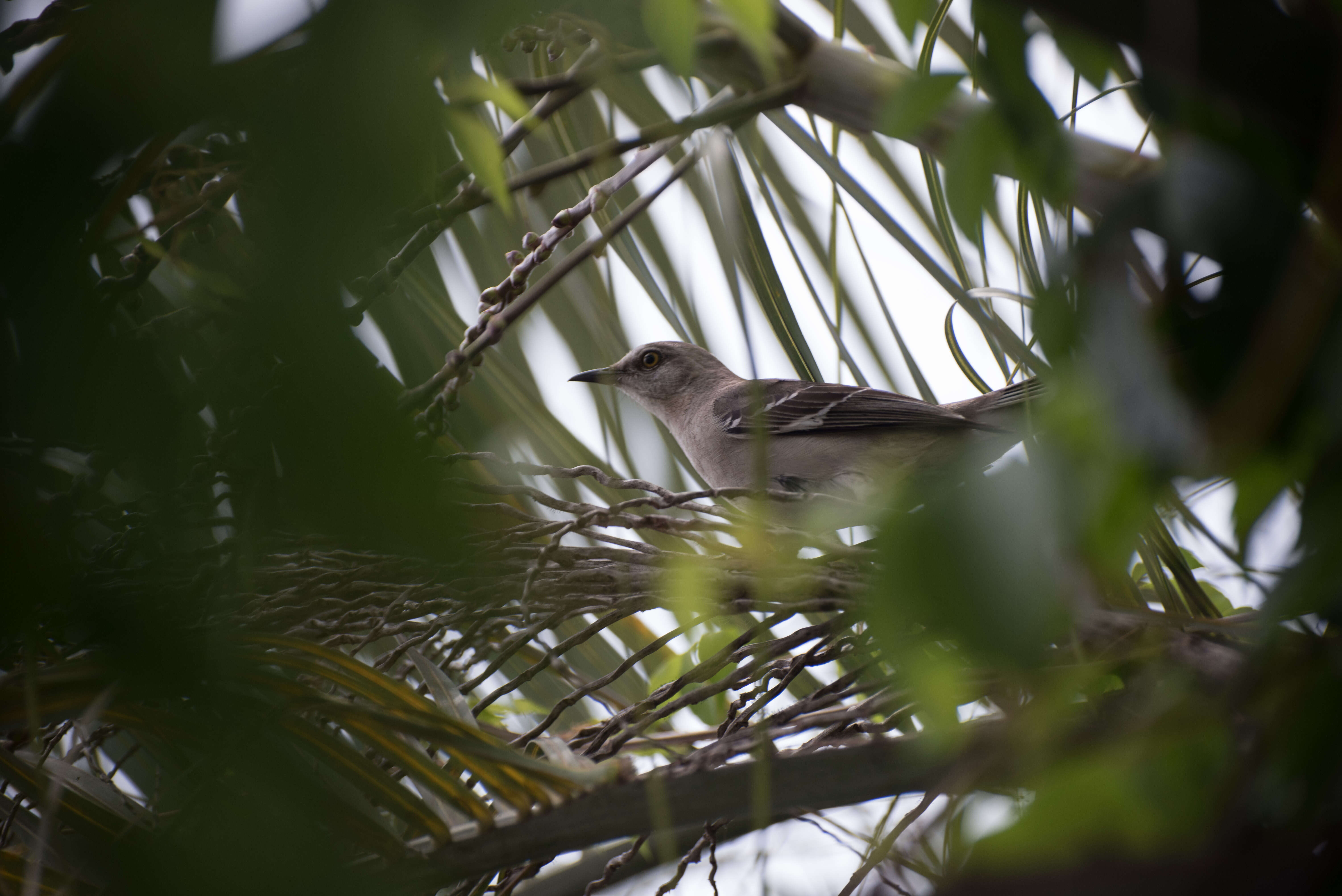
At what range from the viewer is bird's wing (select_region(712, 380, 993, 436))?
2188 millimetres

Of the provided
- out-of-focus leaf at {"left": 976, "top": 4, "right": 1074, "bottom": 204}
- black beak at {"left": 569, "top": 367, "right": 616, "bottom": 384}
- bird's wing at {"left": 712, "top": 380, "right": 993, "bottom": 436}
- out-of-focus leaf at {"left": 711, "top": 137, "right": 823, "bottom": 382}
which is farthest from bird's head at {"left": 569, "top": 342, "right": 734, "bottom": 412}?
out-of-focus leaf at {"left": 976, "top": 4, "right": 1074, "bottom": 204}

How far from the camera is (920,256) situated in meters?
1.04

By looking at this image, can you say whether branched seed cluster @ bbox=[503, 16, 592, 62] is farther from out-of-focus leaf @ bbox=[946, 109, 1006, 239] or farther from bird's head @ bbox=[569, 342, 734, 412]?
bird's head @ bbox=[569, 342, 734, 412]

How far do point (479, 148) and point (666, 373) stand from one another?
240cm

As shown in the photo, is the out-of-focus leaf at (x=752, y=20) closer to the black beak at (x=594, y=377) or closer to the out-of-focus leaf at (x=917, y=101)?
the out-of-focus leaf at (x=917, y=101)

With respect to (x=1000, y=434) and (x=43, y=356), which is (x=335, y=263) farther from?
(x=1000, y=434)

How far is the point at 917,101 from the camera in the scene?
0.43 m

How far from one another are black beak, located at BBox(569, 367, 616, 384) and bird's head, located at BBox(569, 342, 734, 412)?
39cm

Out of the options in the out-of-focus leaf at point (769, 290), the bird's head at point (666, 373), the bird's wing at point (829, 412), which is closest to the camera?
the out-of-focus leaf at point (769, 290)

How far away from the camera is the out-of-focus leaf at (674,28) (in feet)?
1.33

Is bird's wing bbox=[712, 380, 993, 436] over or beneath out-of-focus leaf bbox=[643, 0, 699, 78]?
over

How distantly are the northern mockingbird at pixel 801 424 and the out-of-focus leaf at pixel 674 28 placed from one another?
62.5 inches

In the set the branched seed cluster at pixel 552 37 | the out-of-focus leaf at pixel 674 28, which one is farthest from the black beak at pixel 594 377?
the out-of-focus leaf at pixel 674 28

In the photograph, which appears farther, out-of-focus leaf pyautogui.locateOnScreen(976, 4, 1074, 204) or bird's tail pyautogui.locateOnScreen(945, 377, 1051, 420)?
bird's tail pyautogui.locateOnScreen(945, 377, 1051, 420)
